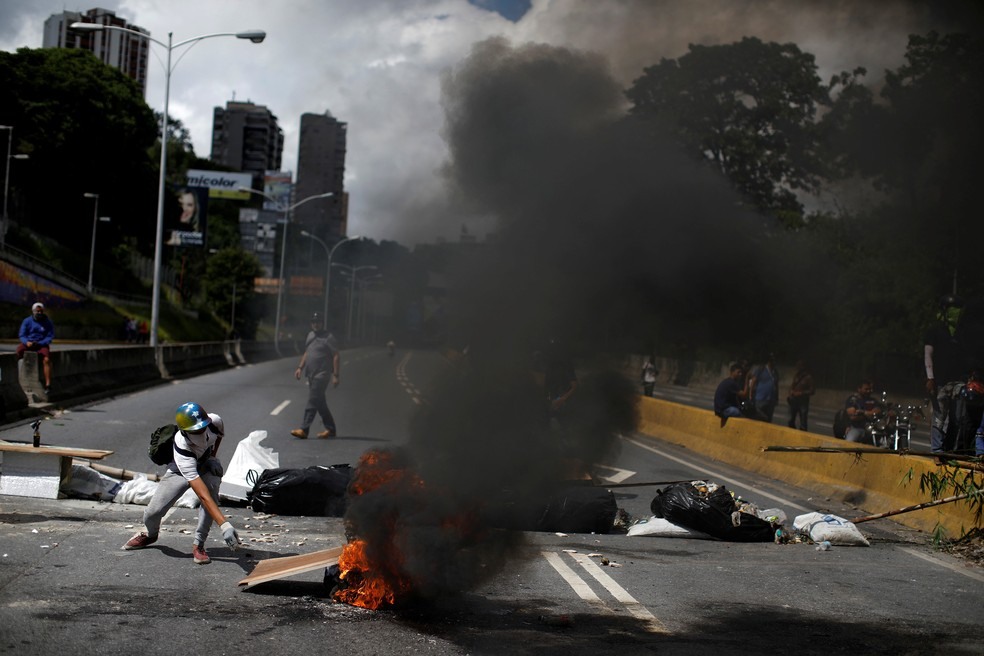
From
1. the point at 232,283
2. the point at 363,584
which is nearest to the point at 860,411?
the point at 363,584

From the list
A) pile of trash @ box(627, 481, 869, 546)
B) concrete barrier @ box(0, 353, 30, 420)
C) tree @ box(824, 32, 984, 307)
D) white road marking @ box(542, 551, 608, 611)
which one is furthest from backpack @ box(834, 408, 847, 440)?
concrete barrier @ box(0, 353, 30, 420)

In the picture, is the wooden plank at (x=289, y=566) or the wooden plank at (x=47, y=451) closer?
the wooden plank at (x=289, y=566)

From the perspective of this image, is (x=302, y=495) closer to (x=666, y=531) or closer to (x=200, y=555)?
(x=200, y=555)

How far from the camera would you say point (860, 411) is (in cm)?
1625

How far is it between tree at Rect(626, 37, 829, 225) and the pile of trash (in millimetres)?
4023

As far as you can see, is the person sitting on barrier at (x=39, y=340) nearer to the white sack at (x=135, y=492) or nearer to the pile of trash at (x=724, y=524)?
the white sack at (x=135, y=492)

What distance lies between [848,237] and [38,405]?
14.5 meters

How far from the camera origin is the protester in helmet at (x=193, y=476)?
7727mm

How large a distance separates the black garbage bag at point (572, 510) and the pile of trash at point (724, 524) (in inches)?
15.6

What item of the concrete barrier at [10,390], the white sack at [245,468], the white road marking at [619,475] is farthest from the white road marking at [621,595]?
the concrete barrier at [10,390]

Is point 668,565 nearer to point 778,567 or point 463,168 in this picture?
point 778,567

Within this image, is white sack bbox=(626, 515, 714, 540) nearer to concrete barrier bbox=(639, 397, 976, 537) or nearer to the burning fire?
concrete barrier bbox=(639, 397, 976, 537)

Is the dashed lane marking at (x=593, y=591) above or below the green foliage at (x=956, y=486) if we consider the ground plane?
below

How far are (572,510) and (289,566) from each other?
141 inches
